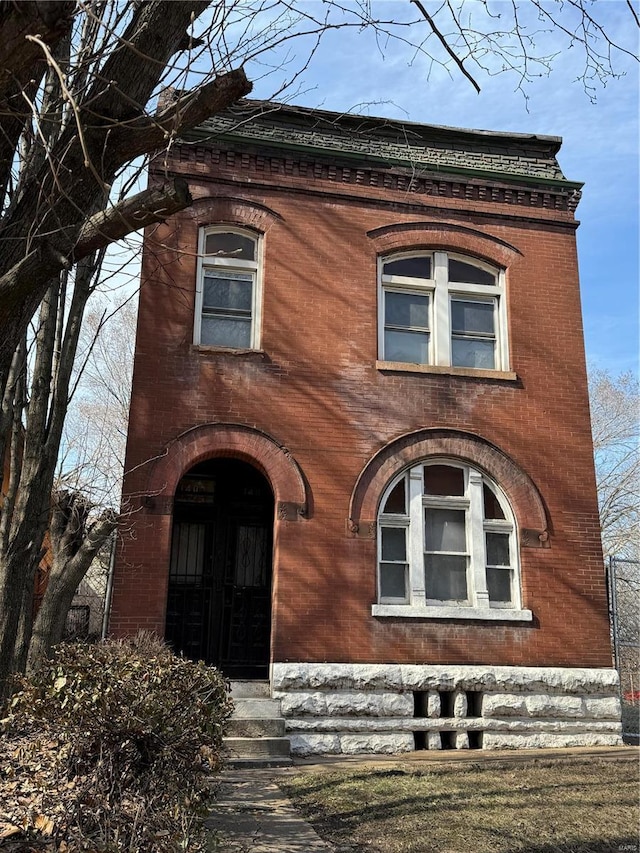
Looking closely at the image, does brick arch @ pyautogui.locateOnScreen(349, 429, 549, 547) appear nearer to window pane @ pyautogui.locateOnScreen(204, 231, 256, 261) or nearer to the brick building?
the brick building

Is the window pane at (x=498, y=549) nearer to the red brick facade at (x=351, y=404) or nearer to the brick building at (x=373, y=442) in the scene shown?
the brick building at (x=373, y=442)

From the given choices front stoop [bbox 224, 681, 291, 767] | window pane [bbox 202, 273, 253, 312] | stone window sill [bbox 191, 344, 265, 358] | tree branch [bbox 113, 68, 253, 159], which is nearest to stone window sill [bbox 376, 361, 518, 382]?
stone window sill [bbox 191, 344, 265, 358]

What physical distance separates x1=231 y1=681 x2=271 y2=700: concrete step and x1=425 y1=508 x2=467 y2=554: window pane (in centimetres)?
317

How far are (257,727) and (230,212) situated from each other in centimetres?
763

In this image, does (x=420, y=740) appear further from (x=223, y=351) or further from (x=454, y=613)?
(x=223, y=351)

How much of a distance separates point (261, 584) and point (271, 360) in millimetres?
3588

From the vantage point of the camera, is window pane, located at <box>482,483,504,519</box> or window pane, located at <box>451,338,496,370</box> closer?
window pane, located at <box>482,483,504,519</box>

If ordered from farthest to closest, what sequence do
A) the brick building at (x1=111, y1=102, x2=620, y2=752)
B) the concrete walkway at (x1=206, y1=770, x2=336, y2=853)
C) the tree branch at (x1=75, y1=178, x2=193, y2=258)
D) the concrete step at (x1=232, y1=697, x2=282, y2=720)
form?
the brick building at (x1=111, y1=102, x2=620, y2=752), the concrete step at (x1=232, y1=697, x2=282, y2=720), the concrete walkway at (x1=206, y1=770, x2=336, y2=853), the tree branch at (x1=75, y1=178, x2=193, y2=258)

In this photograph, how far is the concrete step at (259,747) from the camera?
941cm

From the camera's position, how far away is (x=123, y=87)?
176 inches

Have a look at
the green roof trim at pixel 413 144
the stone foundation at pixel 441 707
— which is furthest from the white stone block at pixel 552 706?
the green roof trim at pixel 413 144

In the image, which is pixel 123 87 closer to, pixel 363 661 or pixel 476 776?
pixel 476 776

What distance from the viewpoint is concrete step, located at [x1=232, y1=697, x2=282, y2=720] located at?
10.2 meters

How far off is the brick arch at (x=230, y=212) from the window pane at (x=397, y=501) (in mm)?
4577
